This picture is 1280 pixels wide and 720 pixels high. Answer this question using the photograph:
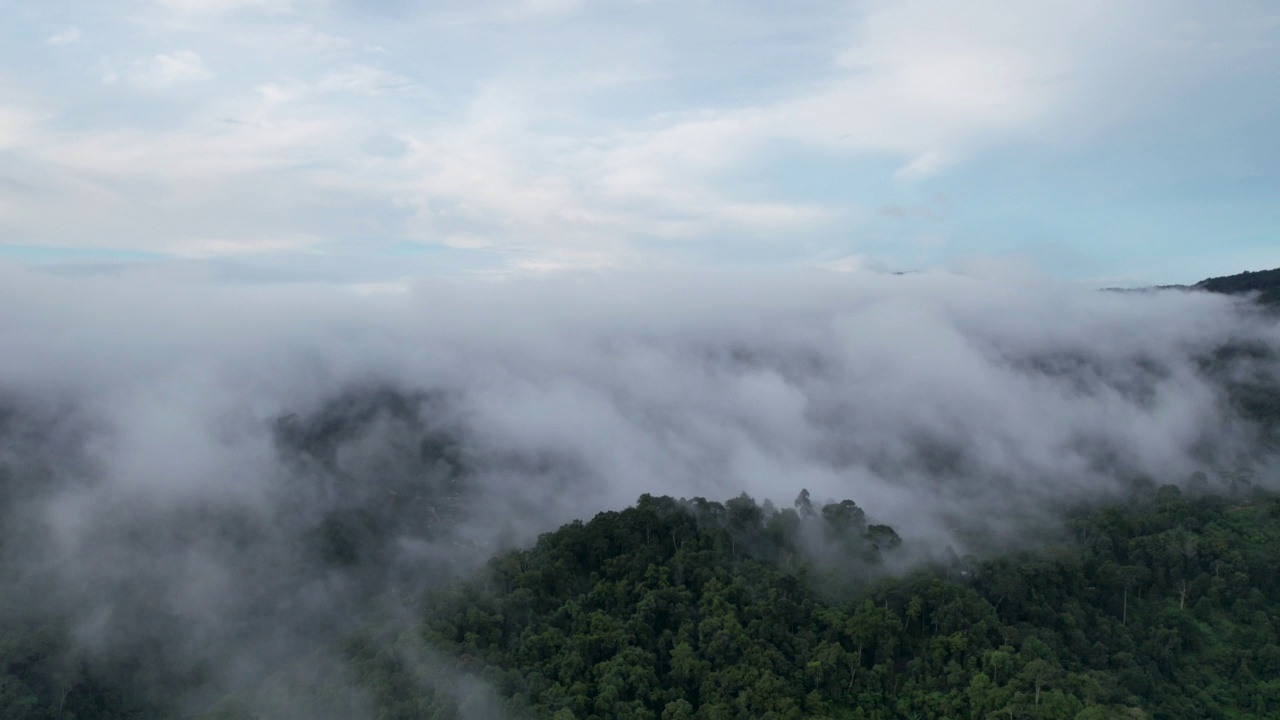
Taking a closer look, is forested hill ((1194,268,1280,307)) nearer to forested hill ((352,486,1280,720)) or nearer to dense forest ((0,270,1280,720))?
dense forest ((0,270,1280,720))

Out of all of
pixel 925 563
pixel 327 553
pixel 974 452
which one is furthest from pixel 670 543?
pixel 974 452

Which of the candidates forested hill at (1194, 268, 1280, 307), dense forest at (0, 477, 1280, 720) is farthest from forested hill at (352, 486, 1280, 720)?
forested hill at (1194, 268, 1280, 307)

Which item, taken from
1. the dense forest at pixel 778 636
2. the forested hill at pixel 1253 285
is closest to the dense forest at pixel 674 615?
the dense forest at pixel 778 636

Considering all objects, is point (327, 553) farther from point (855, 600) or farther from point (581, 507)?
point (855, 600)

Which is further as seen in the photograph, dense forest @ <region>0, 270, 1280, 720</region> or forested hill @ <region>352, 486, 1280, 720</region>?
dense forest @ <region>0, 270, 1280, 720</region>

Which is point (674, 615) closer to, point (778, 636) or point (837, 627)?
point (778, 636)

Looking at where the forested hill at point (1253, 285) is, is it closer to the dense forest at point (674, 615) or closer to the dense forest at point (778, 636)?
the dense forest at point (674, 615)

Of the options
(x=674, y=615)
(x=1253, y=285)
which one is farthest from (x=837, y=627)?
(x=1253, y=285)

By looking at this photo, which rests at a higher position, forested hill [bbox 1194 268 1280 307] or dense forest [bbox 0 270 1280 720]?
forested hill [bbox 1194 268 1280 307]

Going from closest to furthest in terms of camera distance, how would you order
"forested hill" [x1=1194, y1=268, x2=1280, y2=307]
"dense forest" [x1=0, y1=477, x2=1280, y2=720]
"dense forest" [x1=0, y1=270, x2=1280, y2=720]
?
"dense forest" [x1=0, y1=477, x2=1280, y2=720] → "dense forest" [x1=0, y1=270, x2=1280, y2=720] → "forested hill" [x1=1194, y1=268, x2=1280, y2=307]
